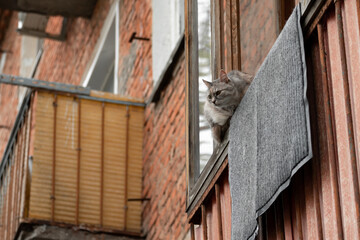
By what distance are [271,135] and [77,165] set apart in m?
4.54

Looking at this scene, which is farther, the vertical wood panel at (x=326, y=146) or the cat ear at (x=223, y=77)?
the cat ear at (x=223, y=77)

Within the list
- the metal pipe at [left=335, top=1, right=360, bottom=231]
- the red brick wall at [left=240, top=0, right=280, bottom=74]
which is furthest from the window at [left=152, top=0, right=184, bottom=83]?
the metal pipe at [left=335, top=1, right=360, bottom=231]

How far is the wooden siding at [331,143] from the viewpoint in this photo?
3.25 metres

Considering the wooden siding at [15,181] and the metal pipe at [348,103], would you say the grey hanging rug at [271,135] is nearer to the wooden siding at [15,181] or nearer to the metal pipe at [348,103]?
the metal pipe at [348,103]

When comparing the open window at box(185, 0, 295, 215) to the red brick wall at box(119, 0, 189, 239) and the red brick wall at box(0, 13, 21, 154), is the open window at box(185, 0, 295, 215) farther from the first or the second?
the red brick wall at box(0, 13, 21, 154)

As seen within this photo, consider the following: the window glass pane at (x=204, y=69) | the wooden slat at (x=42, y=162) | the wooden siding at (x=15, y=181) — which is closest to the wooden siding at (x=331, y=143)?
the window glass pane at (x=204, y=69)

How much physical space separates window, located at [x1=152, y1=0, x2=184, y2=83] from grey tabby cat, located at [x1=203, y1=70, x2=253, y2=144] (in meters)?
3.33

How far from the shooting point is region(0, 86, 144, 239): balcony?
7.84 metres

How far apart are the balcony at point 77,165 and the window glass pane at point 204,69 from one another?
8.52 feet

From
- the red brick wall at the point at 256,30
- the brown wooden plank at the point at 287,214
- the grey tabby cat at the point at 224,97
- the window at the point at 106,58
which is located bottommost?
the brown wooden plank at the point at 287,214

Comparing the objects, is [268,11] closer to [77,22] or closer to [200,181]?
[200,181]

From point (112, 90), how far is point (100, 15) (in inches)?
39.9

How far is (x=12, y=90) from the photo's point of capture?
16.9 m

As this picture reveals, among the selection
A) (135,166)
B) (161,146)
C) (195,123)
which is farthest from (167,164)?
(195,123)
